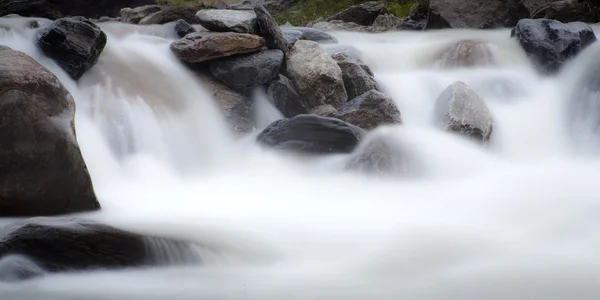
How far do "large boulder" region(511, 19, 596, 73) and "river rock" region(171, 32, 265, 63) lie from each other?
381 cm

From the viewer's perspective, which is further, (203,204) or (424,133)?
(424,133)

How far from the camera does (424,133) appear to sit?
7184 mm

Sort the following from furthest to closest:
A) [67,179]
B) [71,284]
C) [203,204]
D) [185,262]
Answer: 1. [203,204]
2. [67,179]
3. [185,262]
4. [71,284]

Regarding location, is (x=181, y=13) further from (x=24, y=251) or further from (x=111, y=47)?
(x=24, y=251)

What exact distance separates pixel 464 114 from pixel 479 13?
5.85 meters

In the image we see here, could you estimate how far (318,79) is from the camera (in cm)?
Answer: 766

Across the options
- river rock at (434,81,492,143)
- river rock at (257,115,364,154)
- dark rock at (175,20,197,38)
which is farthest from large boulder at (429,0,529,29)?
river rock at (257,115,364,154)

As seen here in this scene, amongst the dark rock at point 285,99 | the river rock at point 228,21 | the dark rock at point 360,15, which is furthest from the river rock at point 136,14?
the dark rock at point 285,99

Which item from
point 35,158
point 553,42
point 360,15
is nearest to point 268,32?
point 35,158

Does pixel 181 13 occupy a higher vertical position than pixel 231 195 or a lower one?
higher

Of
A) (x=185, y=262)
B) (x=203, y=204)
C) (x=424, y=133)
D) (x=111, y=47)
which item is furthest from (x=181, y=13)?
(x=185, y=262)

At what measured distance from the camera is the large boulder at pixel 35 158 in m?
4.82

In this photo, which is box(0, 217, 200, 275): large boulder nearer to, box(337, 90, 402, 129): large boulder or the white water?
the white water

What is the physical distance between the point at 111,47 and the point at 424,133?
3.55 meters
